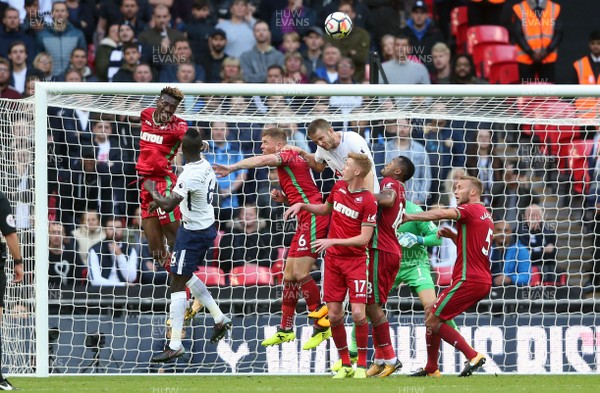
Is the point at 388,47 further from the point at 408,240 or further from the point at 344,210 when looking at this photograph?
the point at 344,210

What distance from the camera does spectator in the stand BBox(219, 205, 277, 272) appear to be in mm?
13172

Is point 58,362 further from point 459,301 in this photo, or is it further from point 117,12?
point 117,12

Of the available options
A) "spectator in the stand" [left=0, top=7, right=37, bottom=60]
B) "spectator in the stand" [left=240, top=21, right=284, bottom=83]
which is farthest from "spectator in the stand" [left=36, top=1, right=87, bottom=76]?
"spectator in the stand" [left=240, top=21, right=284, bottom=83]

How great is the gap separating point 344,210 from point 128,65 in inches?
236

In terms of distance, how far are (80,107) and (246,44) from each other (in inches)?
190

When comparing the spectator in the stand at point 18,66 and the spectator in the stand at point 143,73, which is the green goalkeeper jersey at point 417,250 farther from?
the spectator in the stand at point 18,66

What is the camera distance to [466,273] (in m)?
10.8

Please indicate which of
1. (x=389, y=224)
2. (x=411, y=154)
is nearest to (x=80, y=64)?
(x=411, y=154)

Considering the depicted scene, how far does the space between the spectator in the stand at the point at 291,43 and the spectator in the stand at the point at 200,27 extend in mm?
997

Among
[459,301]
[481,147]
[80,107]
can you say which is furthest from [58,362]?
[481,147]

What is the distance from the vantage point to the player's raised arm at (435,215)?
34.4 ft

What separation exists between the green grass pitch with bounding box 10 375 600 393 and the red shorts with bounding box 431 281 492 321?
0.59 metres

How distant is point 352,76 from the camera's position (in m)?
16.2

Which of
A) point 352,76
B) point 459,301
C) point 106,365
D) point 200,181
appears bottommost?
point 106,365
